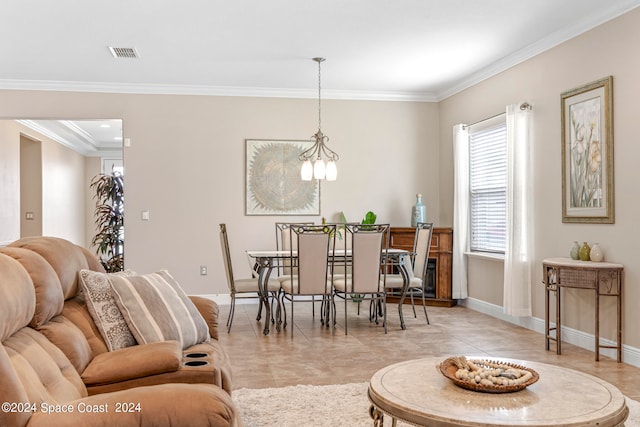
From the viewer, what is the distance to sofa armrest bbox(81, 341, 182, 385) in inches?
88.1

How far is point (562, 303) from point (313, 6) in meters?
3.34

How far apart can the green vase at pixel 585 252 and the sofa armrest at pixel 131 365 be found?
11.8 ft

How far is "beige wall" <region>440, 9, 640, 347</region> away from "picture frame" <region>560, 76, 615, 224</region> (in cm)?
6

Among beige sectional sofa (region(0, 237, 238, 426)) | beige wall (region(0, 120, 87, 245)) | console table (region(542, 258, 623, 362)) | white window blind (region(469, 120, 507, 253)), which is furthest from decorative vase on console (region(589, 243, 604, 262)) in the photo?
beige wall (region(0, 120, 87, 245))

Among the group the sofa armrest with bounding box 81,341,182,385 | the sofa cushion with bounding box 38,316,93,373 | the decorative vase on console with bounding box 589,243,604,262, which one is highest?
the decorative vase on console with bounding box 589,243,604,262

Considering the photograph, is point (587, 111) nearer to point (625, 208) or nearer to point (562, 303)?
point (625, 208)

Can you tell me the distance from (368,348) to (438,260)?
254 cm

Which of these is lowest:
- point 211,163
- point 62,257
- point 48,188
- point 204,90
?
point 62,257

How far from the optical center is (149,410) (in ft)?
5.57

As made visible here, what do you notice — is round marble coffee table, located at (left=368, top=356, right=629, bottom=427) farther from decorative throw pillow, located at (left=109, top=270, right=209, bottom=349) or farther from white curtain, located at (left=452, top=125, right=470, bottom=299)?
white curtain, located at (left=452, top=125, right=470, bottom=299)

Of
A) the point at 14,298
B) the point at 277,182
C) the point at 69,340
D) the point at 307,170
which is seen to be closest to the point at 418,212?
the point at 277,182

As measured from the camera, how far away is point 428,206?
7.98 metres

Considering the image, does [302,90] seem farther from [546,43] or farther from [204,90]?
[546,43]

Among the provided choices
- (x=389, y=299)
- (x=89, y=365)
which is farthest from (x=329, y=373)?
(x=389, y=299)
